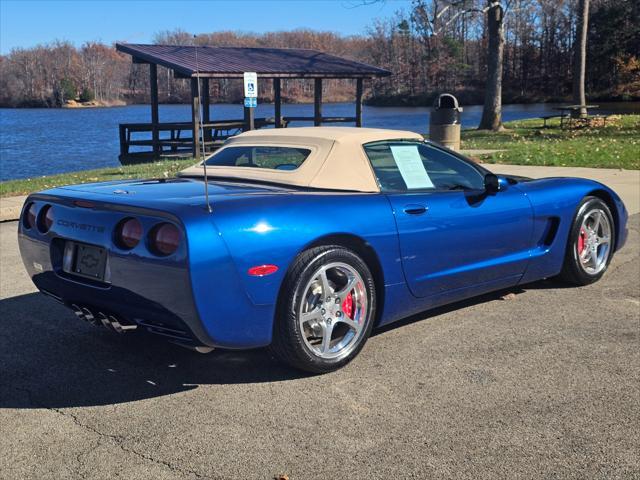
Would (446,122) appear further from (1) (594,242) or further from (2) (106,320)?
(2) (106,320)

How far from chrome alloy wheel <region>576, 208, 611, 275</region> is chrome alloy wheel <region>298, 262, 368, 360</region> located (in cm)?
233

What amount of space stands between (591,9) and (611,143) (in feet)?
216

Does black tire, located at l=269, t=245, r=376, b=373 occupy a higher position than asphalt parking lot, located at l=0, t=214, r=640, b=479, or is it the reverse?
black tire, located at l=269, t=245, r=376, b=373

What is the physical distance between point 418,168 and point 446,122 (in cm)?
1098

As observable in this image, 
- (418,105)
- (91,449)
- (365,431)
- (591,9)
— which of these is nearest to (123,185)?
(91,449)

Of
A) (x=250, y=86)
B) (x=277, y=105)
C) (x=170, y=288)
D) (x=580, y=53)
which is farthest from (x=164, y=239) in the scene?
(x=580, y=53)

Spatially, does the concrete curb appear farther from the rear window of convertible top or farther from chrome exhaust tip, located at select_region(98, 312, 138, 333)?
chrome exhaust tip, located at select_region(98, 312, 138, 333)

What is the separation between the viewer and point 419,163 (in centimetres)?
466

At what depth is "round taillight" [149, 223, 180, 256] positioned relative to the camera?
344cm

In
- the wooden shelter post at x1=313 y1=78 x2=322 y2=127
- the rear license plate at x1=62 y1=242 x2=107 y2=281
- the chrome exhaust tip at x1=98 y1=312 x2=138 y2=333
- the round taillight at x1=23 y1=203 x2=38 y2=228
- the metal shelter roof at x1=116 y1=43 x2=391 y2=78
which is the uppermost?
the metal shelter roof at x1=116 y1=43 x2=391 y2=78

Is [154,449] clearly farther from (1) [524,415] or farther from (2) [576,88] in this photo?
(2) [576,88]

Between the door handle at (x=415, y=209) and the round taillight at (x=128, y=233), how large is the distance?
1.55 metres

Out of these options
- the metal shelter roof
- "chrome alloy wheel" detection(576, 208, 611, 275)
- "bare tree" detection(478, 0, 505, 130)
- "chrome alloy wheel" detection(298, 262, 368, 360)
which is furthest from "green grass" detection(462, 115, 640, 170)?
"chrome alloy wheel" detection(298, 262, 368, 360)

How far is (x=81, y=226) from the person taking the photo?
384cm
